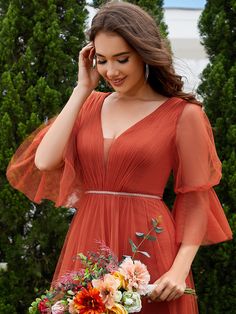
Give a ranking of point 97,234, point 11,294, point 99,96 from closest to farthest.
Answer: point 97,234, point 99,96, point 11,294

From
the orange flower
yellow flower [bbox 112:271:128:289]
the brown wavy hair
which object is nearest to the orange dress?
the brown wavy hair

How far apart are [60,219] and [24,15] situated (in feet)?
4.29

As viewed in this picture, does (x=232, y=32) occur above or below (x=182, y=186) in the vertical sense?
above

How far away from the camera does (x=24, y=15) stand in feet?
14.9

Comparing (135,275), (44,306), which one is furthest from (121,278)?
(44,306)

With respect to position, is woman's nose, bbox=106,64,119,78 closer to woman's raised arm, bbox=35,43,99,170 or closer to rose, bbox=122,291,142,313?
woman's raised arm, bbox=35,43,99,170

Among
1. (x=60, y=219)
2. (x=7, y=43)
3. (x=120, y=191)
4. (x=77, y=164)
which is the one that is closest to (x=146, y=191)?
(x=120, y=191)

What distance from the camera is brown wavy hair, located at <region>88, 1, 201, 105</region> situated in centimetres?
276

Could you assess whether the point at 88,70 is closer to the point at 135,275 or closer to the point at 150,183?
the point at 150,183

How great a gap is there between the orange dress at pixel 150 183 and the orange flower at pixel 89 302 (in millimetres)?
447

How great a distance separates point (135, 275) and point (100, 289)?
0.53ft

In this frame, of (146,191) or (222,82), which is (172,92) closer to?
(146,191)

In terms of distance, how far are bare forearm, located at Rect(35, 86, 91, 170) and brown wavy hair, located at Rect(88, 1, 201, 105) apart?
30 cm

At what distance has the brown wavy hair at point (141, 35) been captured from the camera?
9.05ft
